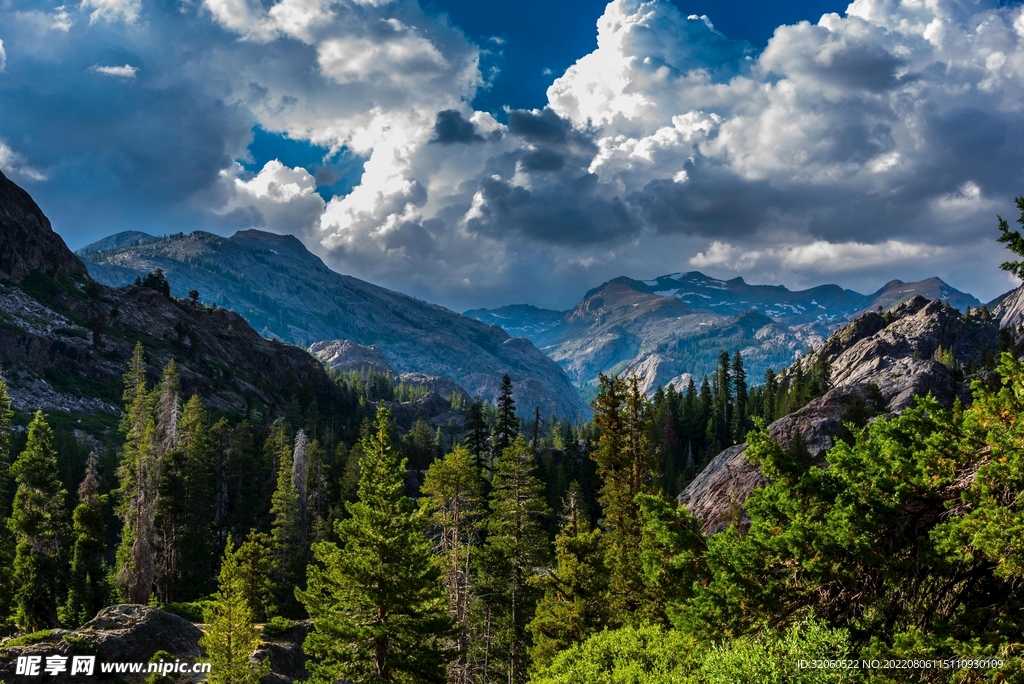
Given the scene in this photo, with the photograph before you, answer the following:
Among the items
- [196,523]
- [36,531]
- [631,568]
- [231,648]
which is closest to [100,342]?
[196,523]

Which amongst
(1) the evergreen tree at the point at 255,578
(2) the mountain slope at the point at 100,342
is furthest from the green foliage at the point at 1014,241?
(2) the mountain slope at the point at 100,342

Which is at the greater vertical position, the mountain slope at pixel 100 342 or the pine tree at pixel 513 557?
the mountain slope at pixel 100 342

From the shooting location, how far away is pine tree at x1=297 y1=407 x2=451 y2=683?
28.2 metres

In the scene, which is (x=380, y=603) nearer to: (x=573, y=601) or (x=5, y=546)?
(x=573, y=601)

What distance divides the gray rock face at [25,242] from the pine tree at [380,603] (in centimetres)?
16550

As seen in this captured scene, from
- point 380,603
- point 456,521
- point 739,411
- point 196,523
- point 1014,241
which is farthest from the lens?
point 739,411

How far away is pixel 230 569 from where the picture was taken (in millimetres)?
38875

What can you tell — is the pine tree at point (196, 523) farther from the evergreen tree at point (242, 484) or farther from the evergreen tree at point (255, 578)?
the evergreen tree at point (255, 578)

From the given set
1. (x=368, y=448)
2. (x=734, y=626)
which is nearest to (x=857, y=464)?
(x=734, y=626)

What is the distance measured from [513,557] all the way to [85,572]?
3542 cm

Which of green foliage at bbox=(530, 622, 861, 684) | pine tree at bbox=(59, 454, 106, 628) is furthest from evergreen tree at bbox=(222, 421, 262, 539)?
green foliage at bbox=(530, 622, 861, 684)

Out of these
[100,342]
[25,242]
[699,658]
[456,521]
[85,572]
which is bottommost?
[85,572]

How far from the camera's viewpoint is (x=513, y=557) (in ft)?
135

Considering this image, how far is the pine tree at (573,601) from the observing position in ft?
110
